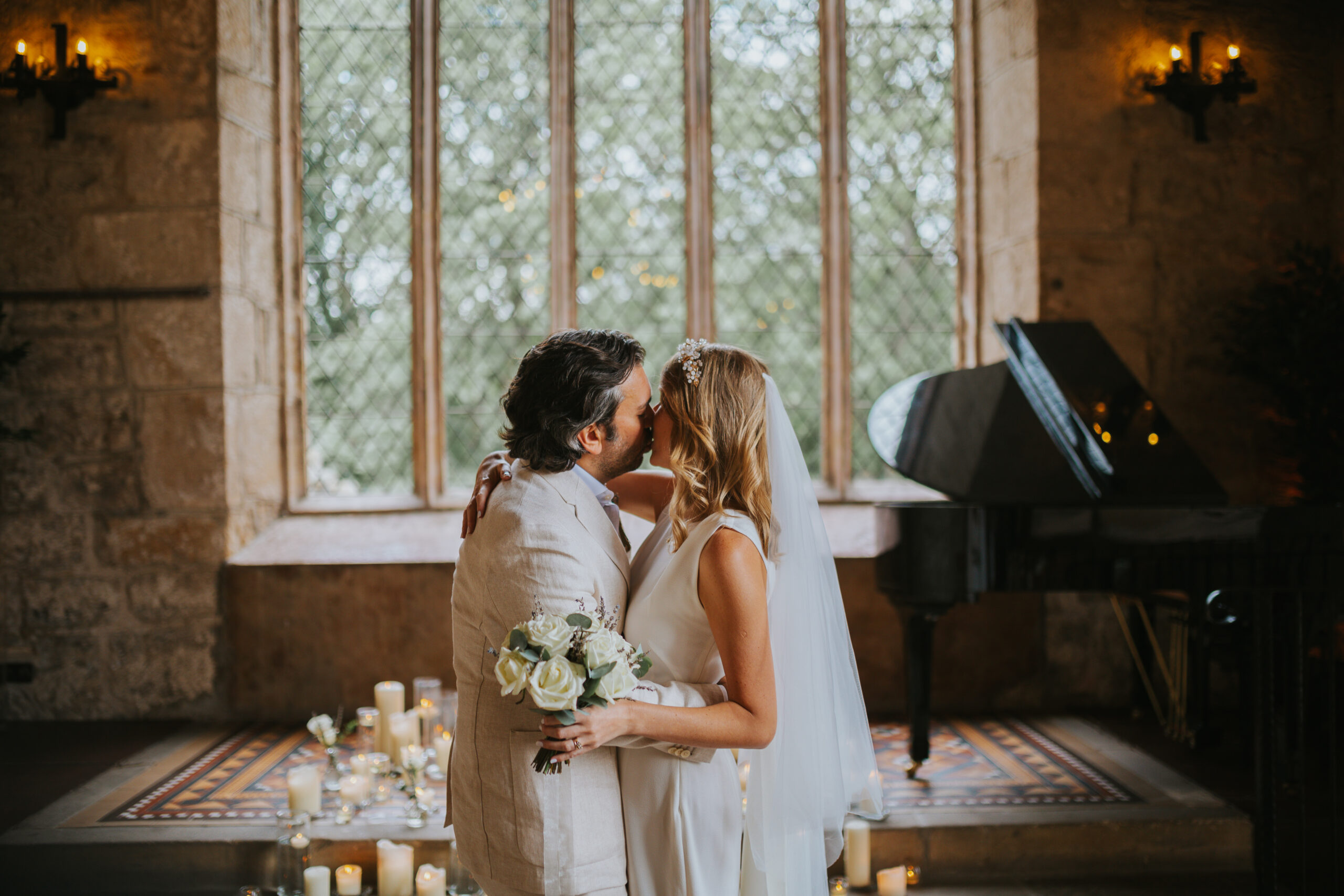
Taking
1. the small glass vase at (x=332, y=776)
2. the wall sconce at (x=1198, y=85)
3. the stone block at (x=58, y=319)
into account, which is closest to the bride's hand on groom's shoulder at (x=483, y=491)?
the small glass vase at (x=332, y=776)

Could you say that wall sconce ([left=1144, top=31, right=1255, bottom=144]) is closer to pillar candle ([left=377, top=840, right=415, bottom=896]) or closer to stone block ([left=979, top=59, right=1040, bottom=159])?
stone block ([left=979, top=59, right=1040, bottom=159])

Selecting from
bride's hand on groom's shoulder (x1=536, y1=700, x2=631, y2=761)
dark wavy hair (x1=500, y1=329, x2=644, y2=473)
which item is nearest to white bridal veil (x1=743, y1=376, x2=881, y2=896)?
dark wavy hair (x1=500, y1=329, x2=644, y2=473)

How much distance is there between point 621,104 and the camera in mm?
4820

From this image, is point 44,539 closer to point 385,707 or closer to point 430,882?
point 385,707

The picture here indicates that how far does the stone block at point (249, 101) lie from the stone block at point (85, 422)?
4.66ft

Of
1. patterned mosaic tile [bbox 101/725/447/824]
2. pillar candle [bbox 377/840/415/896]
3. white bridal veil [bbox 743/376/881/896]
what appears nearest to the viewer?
white bridal veil [bbox 743/376/881/896]

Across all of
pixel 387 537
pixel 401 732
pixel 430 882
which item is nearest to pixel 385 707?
pixel 401 732

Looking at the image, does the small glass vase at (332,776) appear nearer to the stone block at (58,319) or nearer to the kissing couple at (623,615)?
the kissing couple at (623,615)

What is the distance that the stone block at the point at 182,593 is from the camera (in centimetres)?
436

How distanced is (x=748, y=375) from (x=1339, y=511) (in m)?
2.27

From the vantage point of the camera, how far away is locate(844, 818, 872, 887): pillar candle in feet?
9.47

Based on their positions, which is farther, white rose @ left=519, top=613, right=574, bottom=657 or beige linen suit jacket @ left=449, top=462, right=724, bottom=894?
beige linen suit jacket @ left=449, top=462, right=724, bottom=894

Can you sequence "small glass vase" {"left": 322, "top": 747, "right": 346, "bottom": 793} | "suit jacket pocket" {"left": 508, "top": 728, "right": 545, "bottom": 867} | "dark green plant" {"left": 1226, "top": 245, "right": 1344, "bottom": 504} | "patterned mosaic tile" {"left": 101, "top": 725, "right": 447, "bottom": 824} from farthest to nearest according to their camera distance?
"dark green plant" {"left": 1226, "top": 245, "right": 1344, "bottom": 504} < "small glass vase" {"left": 322, "top": 747, "right": 346, "bottom": 793} < "patterned mosaic tile" {"left": 101, "top": 725, "right": 447, "bottom": 824} < "suit jacket pocket" {"left": 508, "top": 728, "right": 545, "bottom": 867}

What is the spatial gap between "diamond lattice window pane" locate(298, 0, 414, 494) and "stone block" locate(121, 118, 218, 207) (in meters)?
0.56
